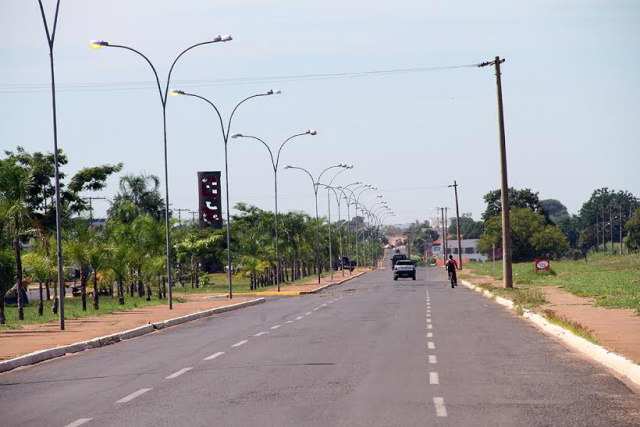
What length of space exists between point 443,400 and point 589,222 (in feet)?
631

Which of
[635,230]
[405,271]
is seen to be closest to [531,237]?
[635,230]

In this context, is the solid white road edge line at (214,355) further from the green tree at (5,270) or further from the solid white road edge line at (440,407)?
the green tree at (5,270)

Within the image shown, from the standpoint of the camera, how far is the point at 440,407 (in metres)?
11.3

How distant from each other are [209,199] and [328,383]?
60993 millimetres

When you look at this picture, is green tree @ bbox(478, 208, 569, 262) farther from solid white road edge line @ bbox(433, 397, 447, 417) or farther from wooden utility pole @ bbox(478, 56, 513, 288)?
solid white road edge line @ bbox(433, 397, 447, 417)

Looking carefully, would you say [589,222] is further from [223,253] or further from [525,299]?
[525,299]

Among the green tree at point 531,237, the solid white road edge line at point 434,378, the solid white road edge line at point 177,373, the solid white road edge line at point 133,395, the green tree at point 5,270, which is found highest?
the green tree at point 531,237

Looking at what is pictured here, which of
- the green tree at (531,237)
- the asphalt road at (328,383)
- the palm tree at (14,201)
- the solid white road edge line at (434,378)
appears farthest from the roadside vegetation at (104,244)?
the green tree at (531,237)

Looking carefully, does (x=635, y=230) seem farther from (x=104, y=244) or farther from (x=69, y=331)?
(x=69, y=331)

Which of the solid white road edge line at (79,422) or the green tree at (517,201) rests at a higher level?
the green tree at (517,201)

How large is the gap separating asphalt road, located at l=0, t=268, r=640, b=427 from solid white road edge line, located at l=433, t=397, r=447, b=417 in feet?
0.08

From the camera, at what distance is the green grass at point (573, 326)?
1927 cm

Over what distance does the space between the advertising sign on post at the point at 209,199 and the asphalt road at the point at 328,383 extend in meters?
49.0

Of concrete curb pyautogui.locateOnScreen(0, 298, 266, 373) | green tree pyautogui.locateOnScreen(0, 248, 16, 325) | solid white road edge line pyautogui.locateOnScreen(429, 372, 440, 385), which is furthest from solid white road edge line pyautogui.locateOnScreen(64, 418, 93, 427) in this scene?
green tree pyautogui.locateOnScreen(0, 248, 16, 325)
